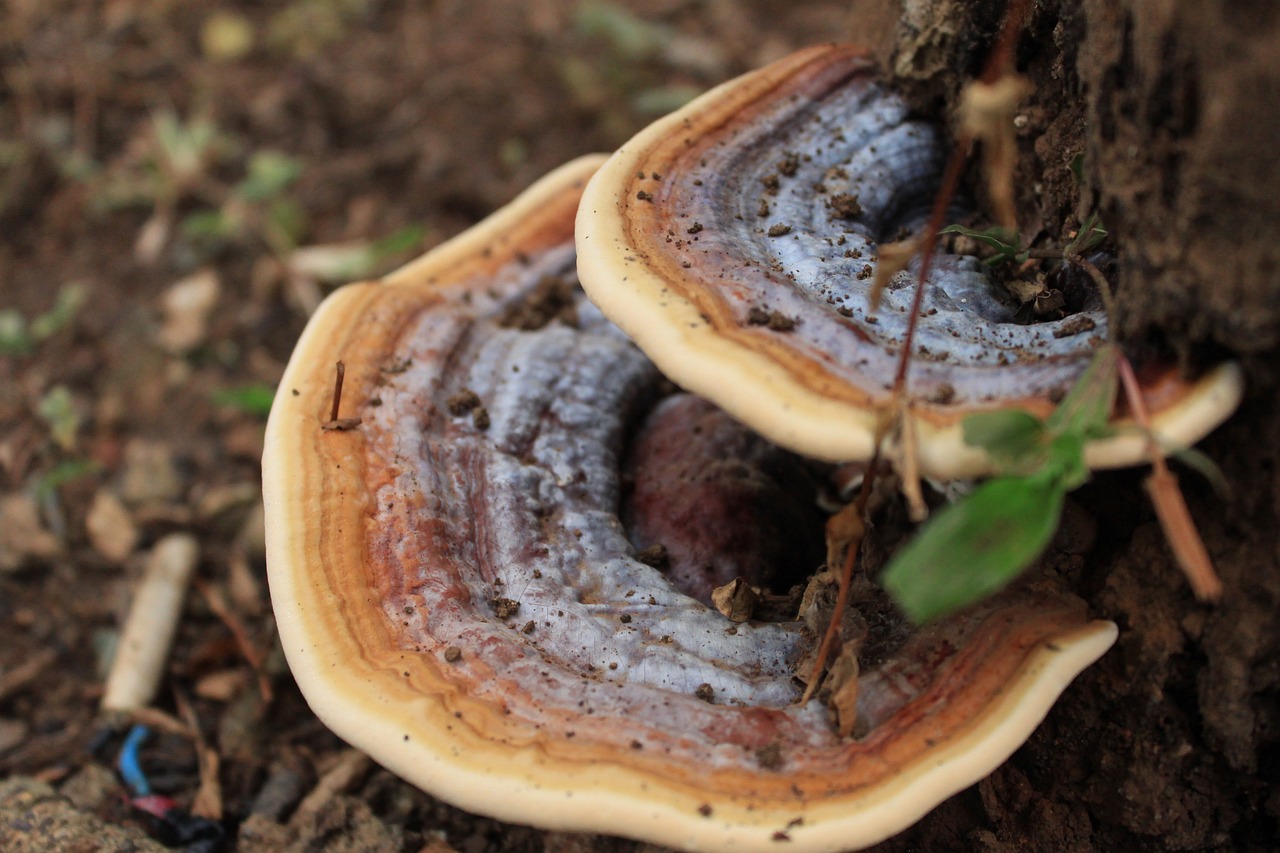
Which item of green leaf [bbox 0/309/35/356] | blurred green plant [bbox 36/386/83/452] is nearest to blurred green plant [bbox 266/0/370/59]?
green leaf [bbox 0/309/35/356]

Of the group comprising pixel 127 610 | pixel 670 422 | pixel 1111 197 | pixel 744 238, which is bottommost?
pixel 127 610

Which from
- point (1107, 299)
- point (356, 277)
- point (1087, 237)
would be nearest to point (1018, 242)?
point (1087, 237)

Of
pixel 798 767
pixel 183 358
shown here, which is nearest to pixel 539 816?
pixel 798 767

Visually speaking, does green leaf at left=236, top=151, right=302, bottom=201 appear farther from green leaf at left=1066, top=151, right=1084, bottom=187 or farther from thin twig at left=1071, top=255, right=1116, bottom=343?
thin twig at left=1071, top=255, right=1116, bottom=343

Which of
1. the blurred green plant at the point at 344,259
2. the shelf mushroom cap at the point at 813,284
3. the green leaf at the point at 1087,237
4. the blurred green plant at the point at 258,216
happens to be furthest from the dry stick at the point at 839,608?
the blurred green plant at the point at 258,216

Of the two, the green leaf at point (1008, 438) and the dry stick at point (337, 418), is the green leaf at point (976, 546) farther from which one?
the dry stick at point (337, 418)

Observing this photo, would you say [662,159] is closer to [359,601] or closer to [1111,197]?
[1111,197]
